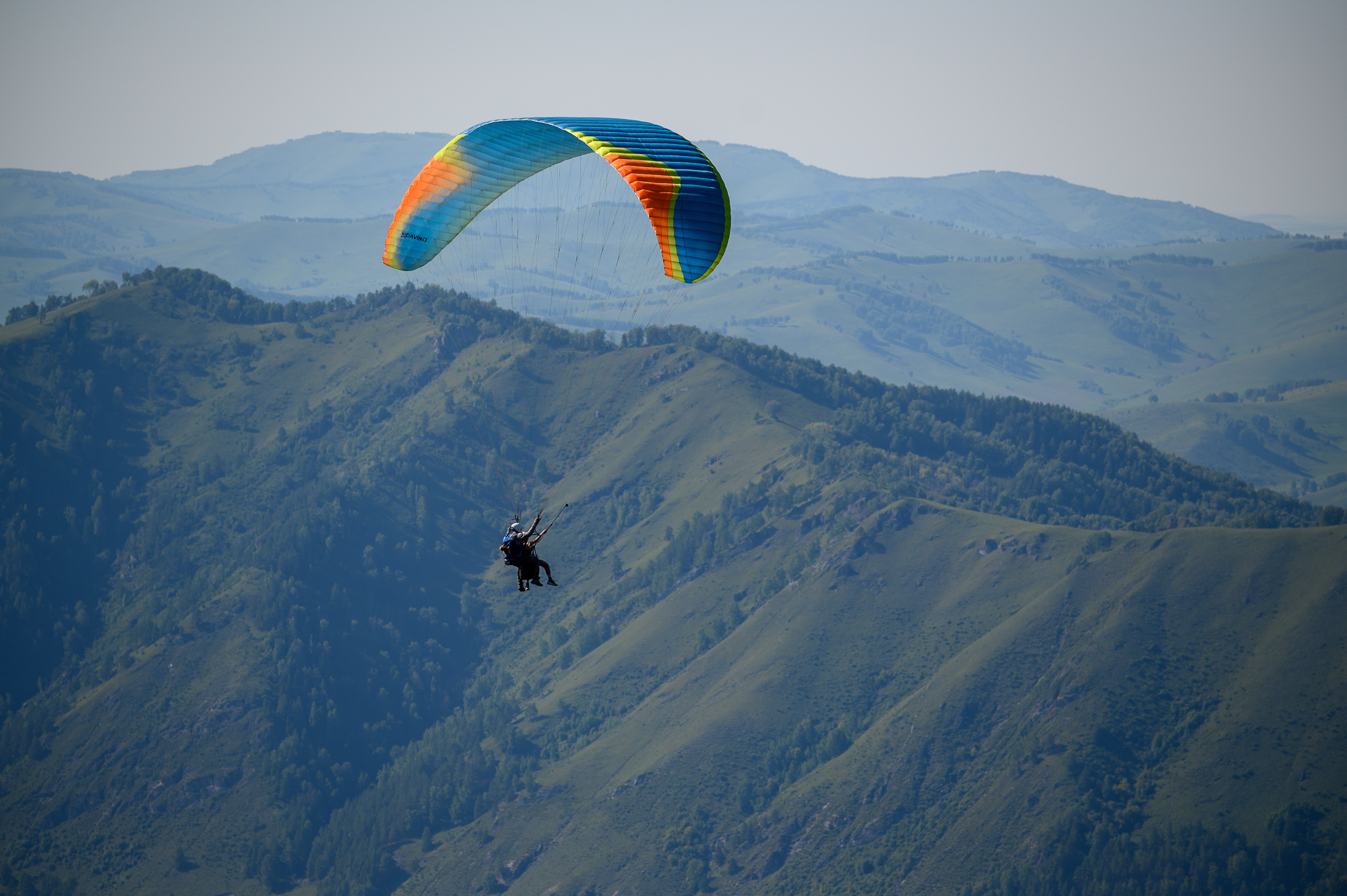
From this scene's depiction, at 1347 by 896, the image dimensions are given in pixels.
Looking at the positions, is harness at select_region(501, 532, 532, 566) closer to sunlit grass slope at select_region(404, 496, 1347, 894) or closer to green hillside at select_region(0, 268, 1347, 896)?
green hillside at select_region(0, 268, 1347, 896)

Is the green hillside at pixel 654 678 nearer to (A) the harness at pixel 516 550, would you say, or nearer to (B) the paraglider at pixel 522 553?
(B) the paraglider at pixel 522 553

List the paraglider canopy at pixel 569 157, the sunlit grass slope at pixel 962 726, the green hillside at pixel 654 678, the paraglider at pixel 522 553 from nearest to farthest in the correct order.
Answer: the paraglider at pixel 522 553, the paraglider canopy at pixel 569 157, the sunlit grass slope at pixel 962 726, the green hillside at pixel 654 678

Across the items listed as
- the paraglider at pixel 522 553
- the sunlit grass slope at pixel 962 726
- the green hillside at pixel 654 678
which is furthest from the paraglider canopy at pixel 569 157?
the sunlit grass slope at pixel 962 726

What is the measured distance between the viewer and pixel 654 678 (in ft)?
509

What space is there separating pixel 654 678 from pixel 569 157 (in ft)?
386

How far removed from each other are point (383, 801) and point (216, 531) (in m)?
61.9

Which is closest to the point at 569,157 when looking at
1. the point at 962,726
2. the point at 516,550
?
the point at 516,550

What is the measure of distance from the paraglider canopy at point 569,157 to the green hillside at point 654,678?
282 feet

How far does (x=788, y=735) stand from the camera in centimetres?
13800

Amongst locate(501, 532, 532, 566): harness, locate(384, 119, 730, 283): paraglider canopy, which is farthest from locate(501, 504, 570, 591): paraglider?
locate(384, 119, 730, 283): paraglider canopy

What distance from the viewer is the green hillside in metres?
123

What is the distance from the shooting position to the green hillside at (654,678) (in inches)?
4843

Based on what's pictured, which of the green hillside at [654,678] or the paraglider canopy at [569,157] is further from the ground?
the paraglider canopy at [569,157]

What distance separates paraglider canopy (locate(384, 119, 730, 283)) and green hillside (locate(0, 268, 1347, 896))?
8591cm
